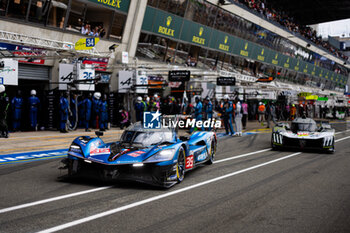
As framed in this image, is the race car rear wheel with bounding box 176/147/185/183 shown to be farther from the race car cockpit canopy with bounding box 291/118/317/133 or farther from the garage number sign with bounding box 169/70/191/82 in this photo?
the garage number sign with bounding box 169/70/191/82

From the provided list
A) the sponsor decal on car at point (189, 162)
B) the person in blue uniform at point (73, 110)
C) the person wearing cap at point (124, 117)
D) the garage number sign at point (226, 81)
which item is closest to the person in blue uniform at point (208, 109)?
the garage number sign at point (226, 81)

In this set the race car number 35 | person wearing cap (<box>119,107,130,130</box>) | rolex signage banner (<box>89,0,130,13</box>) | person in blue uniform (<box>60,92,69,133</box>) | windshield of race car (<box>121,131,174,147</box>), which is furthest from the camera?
rolex signage banner (<box>89,0,130,13</box>)

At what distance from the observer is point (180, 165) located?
25.3ft

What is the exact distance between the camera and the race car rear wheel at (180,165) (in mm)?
7480

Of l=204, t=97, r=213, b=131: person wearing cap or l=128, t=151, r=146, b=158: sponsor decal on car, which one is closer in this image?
l=128, t=151, r=146, b=158: sponsor decal on car

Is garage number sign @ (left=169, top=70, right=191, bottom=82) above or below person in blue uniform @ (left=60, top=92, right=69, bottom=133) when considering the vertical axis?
above

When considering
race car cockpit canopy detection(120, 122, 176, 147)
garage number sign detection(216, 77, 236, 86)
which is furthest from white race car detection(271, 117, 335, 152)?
garage number sign detection(216, 77, 236, 86)

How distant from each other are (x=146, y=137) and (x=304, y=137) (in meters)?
6.91

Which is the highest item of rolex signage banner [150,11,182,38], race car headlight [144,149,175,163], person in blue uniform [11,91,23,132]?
rolex signage banner [150,11,182,38]

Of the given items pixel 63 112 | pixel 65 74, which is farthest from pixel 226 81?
pixel 63 112

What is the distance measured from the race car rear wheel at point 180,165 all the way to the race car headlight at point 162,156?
0.31 m

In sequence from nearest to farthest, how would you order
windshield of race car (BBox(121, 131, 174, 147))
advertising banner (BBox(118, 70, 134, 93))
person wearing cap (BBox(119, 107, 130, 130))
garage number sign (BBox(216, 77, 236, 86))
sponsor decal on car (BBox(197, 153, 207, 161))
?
windshield of race car (BBox(121, 131, 174, 147)), sponsor decal on car (BBox(197, 153, 207, 161)), person wearing cap (BBox(119, 107, 130, 130)), advertising banner (BBox(118, 70, 134, 93)), garage number sign (BBox(216, 77, 236, 86))

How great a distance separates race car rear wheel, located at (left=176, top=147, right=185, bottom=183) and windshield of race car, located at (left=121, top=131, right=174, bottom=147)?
496 mm

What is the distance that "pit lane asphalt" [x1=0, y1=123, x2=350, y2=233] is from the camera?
479cm
